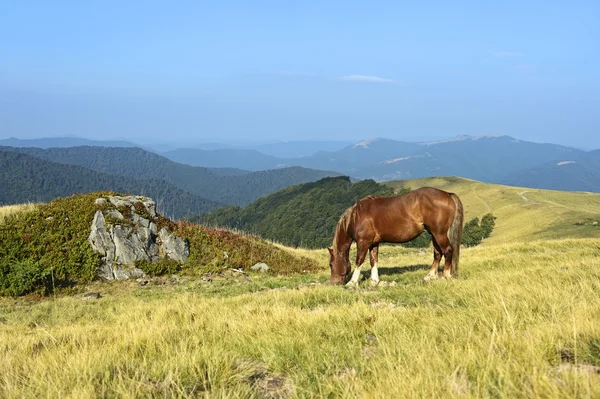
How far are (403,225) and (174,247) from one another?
1108 centimetres

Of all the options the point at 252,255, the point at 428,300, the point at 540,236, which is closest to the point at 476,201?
the point at 540,236

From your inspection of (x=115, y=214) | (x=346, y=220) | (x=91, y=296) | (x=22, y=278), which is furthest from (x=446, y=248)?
(x=115, y=214)

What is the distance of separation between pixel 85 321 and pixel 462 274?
9938 mm

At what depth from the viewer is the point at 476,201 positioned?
11400cm

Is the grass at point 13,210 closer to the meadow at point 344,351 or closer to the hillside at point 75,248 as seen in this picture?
the hillside at point 75,248

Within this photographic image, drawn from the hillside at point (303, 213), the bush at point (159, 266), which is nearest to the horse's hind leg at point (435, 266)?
the bush at point (159, 266)

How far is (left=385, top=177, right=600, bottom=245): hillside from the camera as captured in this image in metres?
55.4

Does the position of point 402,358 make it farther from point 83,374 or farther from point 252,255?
point 252,255

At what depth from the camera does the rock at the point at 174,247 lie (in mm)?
17812

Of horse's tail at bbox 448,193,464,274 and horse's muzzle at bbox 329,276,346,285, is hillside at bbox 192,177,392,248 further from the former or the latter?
horse's tail at bbox 448,193,464,274

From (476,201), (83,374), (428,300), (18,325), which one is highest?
(83,374)

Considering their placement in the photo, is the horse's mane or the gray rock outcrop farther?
the gray rock outcrop

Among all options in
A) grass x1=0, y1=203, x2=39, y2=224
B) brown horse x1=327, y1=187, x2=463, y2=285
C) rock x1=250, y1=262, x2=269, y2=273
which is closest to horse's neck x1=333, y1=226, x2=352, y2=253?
brown horse x1=327, y1=187, x2=463, y2=285

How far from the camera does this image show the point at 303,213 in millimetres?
126500
